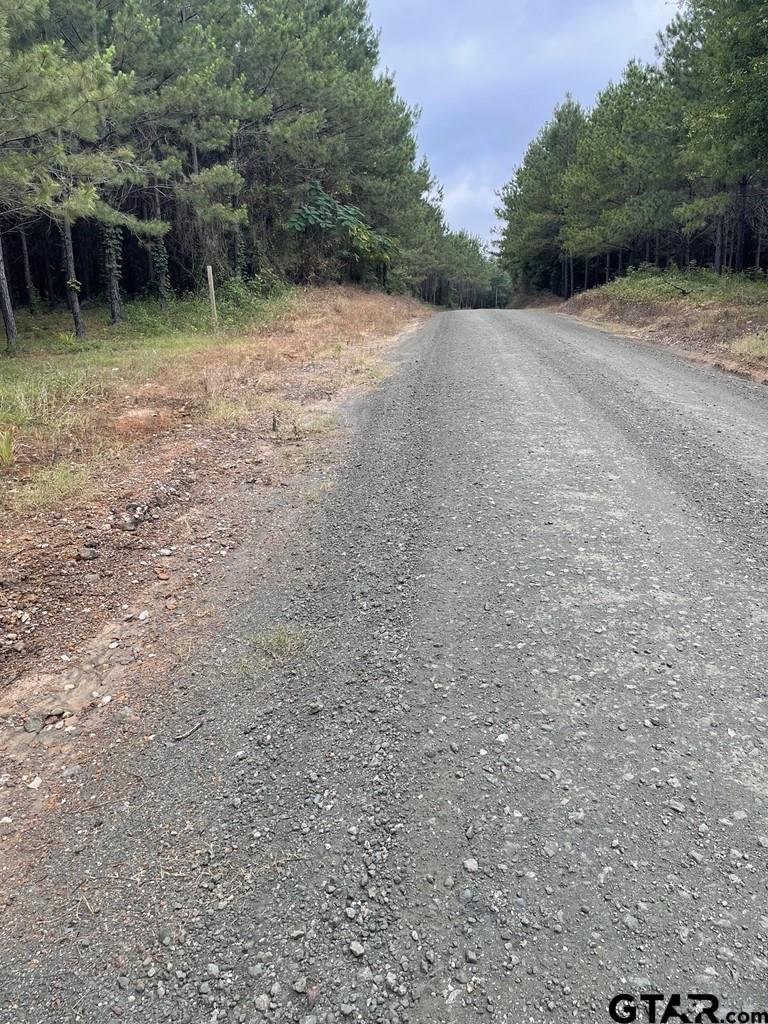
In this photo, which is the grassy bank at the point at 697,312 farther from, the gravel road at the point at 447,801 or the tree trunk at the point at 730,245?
the gravel road at the point at 447,801

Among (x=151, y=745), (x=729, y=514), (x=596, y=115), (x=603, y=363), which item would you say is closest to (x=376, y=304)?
(x=596, y=115)

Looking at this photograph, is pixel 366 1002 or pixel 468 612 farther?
pixel 468 612

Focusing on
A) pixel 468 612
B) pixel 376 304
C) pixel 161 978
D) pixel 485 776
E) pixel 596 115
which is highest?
pixel 596 115

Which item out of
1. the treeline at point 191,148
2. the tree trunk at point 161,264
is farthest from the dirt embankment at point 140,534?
the tree trunk at point 161,264

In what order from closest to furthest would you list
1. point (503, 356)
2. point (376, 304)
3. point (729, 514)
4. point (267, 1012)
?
point (267, 1012) < point (729, 514) < point (503, 356) < point (376, 304)

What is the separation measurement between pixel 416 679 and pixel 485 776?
0.55m

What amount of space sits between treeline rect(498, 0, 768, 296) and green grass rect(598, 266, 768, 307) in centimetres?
136

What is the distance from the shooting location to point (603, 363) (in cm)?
888

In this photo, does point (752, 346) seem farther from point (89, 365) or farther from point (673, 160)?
point (673, 160)

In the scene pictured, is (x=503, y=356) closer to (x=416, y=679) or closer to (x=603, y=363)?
(x=603, y=363)

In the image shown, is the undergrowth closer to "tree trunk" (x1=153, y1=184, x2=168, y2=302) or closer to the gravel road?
the gravel road

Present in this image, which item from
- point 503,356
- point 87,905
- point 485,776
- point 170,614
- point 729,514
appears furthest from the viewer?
point 503,356

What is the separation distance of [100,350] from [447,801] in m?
13.7

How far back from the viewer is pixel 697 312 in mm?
12930
